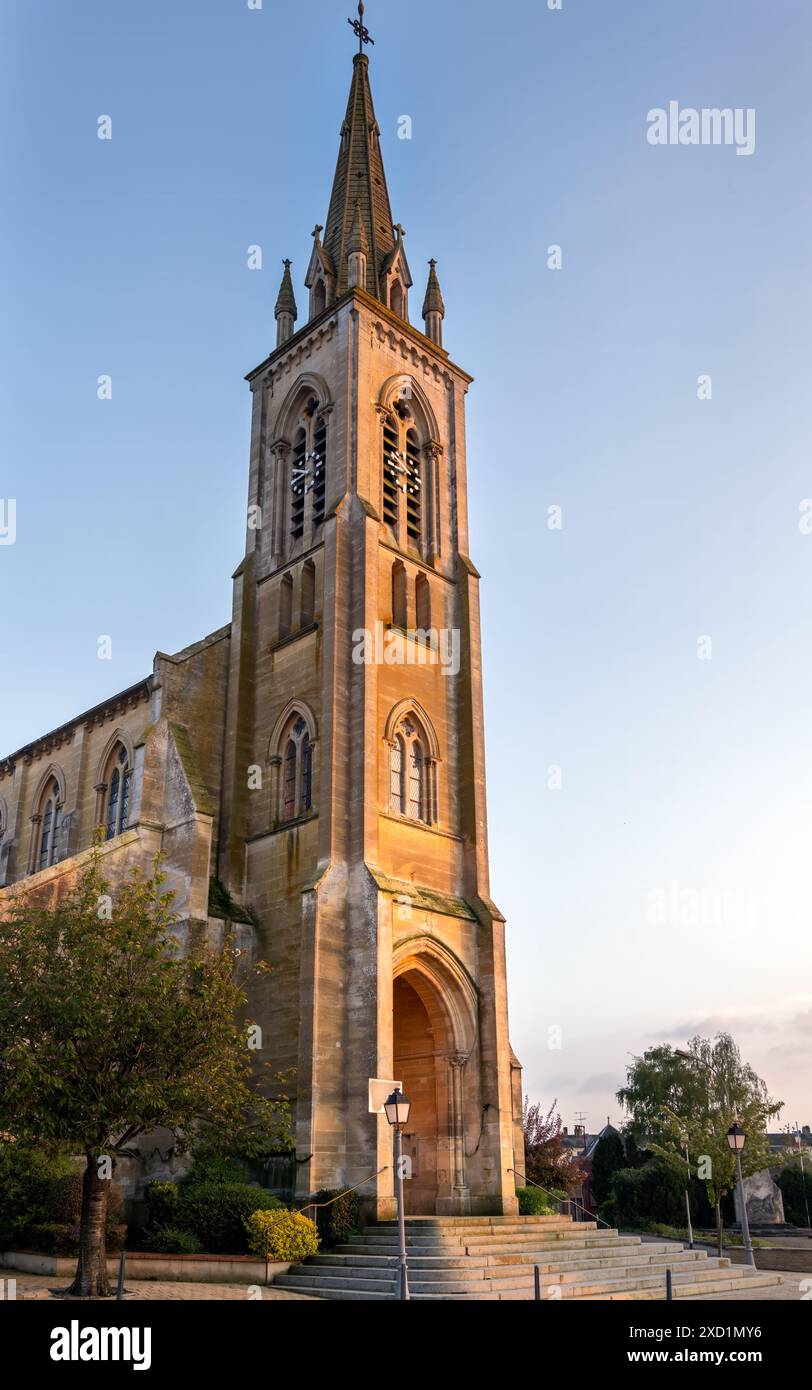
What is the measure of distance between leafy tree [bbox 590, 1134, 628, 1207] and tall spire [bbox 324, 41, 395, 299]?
133 ft

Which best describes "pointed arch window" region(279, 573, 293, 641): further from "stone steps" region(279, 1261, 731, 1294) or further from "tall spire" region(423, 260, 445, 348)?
"stone steps" region(279, 1261, 731, 1294)

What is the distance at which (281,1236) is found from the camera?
20.3 m

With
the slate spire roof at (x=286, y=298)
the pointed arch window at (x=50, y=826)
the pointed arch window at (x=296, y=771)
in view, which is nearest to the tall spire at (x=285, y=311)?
the slate spire roof at (x=286, y=298)

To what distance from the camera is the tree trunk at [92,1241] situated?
55.0 ft

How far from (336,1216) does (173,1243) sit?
3.11m

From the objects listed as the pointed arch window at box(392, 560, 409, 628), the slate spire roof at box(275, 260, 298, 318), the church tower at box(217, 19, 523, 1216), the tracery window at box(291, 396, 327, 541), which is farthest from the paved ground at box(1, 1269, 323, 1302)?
the slate spire roof at box(275, 260, 298, 318)

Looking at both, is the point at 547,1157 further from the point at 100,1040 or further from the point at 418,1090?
the point at 100,1040

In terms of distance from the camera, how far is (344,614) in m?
28.7

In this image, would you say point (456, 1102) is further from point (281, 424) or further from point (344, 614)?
point (281, 424)

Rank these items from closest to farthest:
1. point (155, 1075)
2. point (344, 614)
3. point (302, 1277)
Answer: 1. point (155, 1075)
2. point (302, 1277)
3. point (344, 614)

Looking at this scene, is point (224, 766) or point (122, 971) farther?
point (224, 766)

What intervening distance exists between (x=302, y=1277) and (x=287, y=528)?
2004 cm
